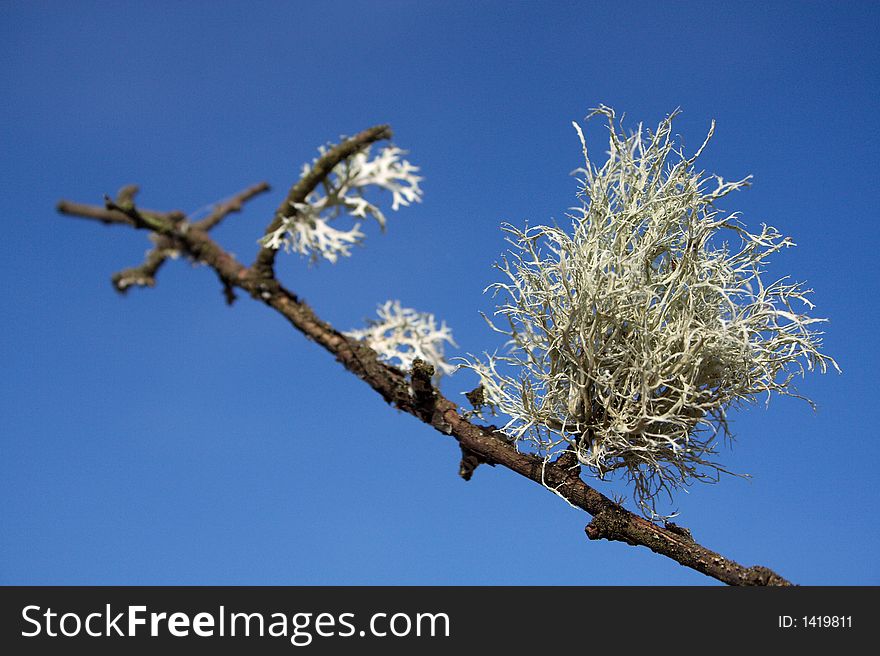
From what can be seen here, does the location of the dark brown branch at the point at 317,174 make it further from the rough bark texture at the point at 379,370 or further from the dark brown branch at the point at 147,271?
the dark brown branch at the point at 147,271

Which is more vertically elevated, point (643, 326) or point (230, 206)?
point (230, 206)

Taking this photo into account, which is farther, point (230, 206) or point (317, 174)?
point (230, 206)

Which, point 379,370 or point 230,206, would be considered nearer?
point 379,370

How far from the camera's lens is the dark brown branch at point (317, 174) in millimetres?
2697

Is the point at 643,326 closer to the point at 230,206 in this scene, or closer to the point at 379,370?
the point at 379,370

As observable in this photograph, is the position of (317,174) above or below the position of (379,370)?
above

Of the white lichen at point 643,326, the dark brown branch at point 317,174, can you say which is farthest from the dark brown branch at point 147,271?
the white lichen at point 643,326

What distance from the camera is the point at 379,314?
3340 millimetres

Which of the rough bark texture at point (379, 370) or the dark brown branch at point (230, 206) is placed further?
the dark brown branch at point (230, 206)

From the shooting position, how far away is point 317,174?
2.74m

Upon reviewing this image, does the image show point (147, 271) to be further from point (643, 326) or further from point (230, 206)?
Answer: point (643, 326)

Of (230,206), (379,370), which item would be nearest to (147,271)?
(230,206)

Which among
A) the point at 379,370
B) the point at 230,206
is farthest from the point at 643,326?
the point at 230,206

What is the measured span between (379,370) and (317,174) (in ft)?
2.48
